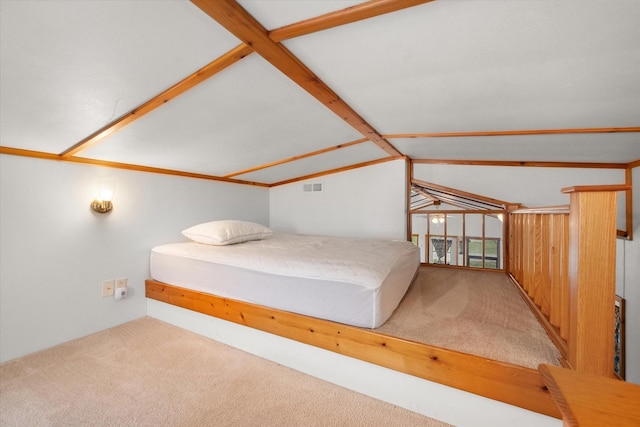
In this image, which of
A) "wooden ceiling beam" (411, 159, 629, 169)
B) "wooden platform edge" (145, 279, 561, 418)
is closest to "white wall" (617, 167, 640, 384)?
"wooden ceiling beam" (411, 159, 629, 169)

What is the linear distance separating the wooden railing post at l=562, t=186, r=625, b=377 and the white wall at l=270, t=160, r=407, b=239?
8.27 ft

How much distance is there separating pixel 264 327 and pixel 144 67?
1649 millimetres

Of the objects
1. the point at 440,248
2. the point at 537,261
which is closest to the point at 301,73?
the point at 537,261

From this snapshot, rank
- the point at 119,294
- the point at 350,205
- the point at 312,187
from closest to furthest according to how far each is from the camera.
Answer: the point at 119,294, the point at 350,205, the point at 312,187

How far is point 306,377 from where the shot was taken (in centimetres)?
171

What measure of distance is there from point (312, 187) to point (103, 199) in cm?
257

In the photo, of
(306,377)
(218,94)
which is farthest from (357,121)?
(306,377)

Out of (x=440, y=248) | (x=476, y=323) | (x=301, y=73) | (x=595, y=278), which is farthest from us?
(x=440, y=248)

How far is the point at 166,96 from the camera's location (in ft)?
5.19

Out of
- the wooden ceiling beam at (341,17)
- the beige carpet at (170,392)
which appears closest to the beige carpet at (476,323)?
the beige carpet at (170,392)

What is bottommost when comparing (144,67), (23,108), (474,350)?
(474,350)

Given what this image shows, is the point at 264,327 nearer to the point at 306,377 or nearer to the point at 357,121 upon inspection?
the point at 306,377

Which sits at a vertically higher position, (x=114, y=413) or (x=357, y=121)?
(x=357, y=121)

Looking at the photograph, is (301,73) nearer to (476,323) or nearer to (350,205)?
(476,323)
